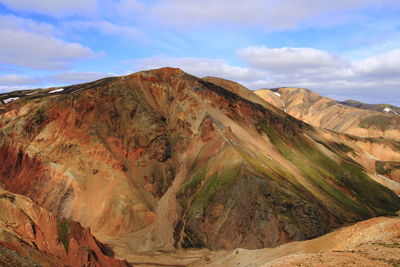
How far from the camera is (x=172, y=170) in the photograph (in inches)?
3066

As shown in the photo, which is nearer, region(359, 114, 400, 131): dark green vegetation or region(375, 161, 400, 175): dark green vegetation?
region(375, 161, 400, 175): dark green vegetation

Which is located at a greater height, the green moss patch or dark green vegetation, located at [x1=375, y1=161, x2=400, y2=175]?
the green moss patch

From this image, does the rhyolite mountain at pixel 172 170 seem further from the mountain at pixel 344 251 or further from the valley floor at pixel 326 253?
the mountain at pixel 344 251

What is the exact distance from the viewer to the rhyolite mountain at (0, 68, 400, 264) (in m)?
59.7

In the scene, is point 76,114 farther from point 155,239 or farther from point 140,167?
point 155,239

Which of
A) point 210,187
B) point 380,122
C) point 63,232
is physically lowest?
point 63,232

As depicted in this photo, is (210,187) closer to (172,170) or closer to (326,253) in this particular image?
(172,170)

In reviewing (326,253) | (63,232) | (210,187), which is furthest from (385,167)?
(63,232)

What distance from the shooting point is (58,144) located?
245 ft

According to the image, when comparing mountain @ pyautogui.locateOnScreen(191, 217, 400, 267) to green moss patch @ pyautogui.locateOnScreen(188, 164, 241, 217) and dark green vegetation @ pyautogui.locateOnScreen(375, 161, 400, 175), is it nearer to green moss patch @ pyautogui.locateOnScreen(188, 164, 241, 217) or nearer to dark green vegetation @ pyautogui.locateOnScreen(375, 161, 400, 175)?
green moss patch @ pyautogui.locateOnScreen(188, 164, 241, 217)

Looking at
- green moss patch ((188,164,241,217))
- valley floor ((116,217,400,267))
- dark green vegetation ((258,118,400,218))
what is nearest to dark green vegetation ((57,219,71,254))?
valley floor ((116,217,400,267))

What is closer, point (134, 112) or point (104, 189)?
point (104, 189)

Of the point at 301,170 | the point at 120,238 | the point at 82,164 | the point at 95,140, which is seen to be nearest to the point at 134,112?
the point at 95,140

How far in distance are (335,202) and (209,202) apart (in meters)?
27.4
